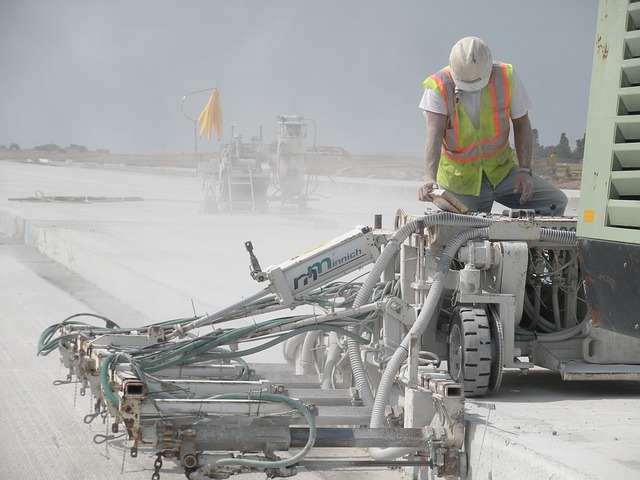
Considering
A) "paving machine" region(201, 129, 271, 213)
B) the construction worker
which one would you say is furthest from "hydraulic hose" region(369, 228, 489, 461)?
"paving machine" region(201, 129, 271, 213)

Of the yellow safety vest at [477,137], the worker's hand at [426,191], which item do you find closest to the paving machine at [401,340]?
the worker's hand at [426,191]

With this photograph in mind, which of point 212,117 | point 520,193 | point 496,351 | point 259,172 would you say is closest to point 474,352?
point 496,351

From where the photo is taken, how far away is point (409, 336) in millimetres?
5789

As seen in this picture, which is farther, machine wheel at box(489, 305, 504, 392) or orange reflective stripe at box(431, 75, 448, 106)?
orange reflective stripe at box(431, 75, 448, 106)

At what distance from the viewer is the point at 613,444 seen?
507cm

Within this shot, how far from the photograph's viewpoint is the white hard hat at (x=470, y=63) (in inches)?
272

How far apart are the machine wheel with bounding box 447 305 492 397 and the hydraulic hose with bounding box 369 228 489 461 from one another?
196mm

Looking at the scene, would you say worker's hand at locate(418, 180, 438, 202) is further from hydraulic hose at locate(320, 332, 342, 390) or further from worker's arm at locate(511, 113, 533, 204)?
hydraulic hose at locate(320, 332, 342, 390)

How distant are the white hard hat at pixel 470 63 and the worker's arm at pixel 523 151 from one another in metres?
0.48

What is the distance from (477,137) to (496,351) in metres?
1.81

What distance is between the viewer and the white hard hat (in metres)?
6.90

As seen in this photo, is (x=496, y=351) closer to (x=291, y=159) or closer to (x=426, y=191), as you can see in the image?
(x=426, y=191)

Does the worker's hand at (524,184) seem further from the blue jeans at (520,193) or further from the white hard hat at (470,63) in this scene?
the white hard hat at (470,63)

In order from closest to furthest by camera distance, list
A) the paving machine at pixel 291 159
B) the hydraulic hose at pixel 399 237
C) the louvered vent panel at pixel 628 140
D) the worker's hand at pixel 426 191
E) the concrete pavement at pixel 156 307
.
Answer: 1. the louvered vent panel at pixel 628 140
2. the concrete pavement at pixel 156 307
3. the hydraulic hose at pixel 399 237
4. the worker's hand at pixel 426 191
5. the paving machine at pixel 291 159
